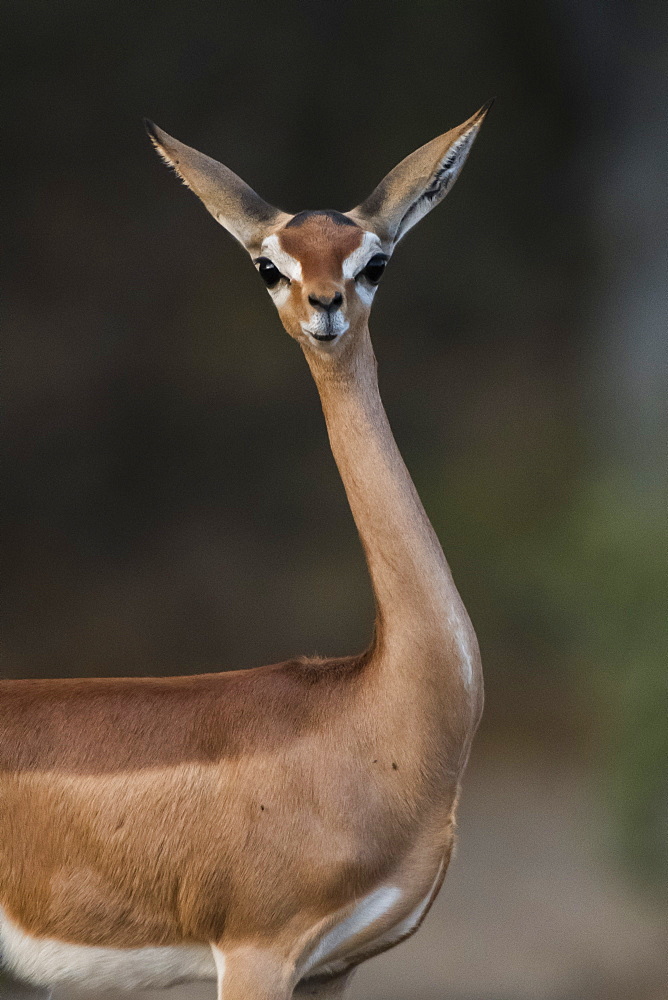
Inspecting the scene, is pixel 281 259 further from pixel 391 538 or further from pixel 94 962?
pixel 94 962

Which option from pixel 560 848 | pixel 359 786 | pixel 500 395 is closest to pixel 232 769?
pixel 359 786

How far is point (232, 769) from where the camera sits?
5.07 ft

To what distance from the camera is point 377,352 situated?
377 centimetres

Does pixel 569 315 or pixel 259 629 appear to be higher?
pixel 569 315

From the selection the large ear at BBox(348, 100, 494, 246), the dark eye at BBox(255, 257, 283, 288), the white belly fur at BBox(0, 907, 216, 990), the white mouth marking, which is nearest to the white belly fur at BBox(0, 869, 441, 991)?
the white belly fur at BBox(0, 907, 216, 990)

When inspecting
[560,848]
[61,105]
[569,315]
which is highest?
[61,105]

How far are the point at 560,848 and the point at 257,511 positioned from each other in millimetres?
1452

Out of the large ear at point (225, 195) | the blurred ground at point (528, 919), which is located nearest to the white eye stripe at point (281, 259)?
the large ear at point (225, 195)

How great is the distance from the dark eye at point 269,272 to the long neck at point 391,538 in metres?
0.12

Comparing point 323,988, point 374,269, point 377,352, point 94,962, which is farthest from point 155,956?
point 377,352

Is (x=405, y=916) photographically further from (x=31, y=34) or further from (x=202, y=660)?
(x=31, y=34)

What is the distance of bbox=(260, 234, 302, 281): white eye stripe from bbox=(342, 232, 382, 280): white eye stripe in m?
0.07

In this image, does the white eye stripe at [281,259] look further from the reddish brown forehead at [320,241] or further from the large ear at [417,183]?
the large ear at [417,183]

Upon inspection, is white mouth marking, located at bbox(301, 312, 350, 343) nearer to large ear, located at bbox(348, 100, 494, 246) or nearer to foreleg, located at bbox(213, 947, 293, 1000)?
large ear, located at bbox(348, 100, 494, 246)
